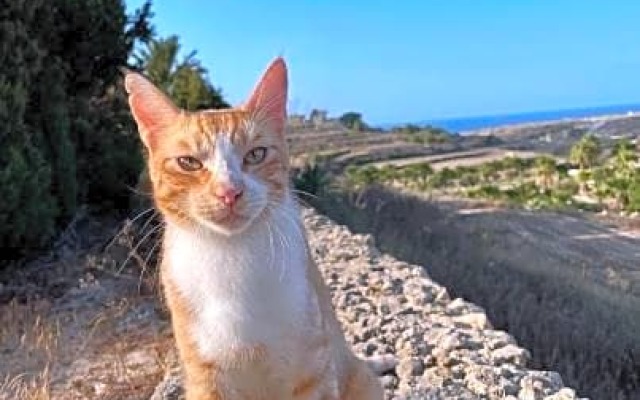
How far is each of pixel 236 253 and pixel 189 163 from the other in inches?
13.2

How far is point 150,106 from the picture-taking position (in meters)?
3.26

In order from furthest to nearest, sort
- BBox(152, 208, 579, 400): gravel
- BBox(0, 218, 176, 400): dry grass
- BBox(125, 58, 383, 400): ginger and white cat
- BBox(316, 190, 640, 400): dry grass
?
BBox(316, 190, 640, 400): dry grass
BBox(0, 218, 176, 400): dry grass
BBox(152, 208, 579, 400): gravel
BBox(125, 58, 383, 400): ginger and white cat

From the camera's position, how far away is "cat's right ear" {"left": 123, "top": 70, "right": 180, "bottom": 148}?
3.24 metres

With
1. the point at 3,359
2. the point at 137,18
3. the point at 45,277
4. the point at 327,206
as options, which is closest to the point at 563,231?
the point at 327,206

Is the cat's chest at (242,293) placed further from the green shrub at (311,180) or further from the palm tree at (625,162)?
the palm tree at (625,162)

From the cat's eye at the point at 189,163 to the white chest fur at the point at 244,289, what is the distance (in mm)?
217

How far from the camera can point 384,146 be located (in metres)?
58.8

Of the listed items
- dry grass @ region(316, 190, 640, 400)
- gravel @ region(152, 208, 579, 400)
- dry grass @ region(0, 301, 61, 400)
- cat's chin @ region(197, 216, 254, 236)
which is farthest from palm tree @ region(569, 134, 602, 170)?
cat's chin @ region(197, 216, 254, 236)

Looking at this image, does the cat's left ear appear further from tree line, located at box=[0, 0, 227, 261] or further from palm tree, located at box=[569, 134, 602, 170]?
palm tree, located at box=[569, 134, 602, 170]

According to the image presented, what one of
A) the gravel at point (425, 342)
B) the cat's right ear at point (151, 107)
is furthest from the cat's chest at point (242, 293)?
the gravel at point (425, 342)

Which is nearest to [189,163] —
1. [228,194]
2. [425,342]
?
[228,194]

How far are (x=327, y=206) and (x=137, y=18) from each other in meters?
3.50

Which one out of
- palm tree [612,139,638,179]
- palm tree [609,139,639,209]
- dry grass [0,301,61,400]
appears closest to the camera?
dry grass [0,301,61,400]

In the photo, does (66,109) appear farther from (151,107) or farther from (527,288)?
(151,107)
